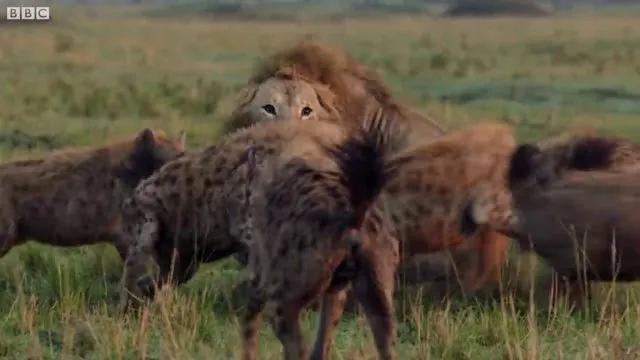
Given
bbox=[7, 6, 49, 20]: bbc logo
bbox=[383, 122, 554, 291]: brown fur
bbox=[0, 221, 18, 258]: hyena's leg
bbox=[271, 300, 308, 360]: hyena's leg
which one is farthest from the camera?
bbox=[7, 6, 49, 20]: bbc logo

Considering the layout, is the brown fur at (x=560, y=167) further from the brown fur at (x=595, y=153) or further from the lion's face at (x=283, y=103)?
the lion's face at (x=283, y=103)

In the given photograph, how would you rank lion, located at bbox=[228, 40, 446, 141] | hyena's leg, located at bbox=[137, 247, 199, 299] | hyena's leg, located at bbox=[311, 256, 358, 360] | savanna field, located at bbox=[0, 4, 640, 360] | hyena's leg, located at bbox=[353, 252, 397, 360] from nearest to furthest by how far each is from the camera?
hyena's leg, located at bbox=[353, 252, 397, 360] → hyena's leg, located at bbox=[311, 256, 358, 360] → savanna field, located at bbox=[0, 4, 640, 360] → hyena's leg, located at bbox=[137, 247, 199, 299] → lion, located at bbox=[228, 40, 446, 141]

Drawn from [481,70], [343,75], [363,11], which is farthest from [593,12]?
[343,75]

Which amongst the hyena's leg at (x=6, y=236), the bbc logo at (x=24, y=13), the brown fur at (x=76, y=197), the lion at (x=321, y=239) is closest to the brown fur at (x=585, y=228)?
the lion at (x=321, y=239)

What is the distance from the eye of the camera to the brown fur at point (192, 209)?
7.05 meters

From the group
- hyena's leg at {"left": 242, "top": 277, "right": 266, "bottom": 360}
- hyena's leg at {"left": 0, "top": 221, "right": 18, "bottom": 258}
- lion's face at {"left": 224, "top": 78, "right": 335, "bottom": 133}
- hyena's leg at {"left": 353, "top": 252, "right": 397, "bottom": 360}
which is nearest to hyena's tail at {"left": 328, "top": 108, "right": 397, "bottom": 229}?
hyena's leg at {"left": 353, "top": 252, "right": 397, "bottom": 360}

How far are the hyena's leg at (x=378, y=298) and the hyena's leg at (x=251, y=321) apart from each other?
1.81 feet

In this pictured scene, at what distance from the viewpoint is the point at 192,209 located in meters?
7.32

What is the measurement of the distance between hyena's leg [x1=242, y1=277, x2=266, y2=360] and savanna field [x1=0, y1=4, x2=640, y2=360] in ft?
0.55

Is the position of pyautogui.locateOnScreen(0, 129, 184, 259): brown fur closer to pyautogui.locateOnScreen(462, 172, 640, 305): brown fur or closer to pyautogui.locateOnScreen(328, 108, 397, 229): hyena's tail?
pyautogui.locateOnScreen(462, 172, 640, 305): brown fur

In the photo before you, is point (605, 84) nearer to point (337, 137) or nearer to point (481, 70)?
Result: point (481, 70)

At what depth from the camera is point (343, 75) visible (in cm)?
932

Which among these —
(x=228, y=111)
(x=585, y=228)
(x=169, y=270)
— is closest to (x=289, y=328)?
(x=169, y=270)

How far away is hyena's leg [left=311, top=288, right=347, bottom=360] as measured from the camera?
19.5ft
